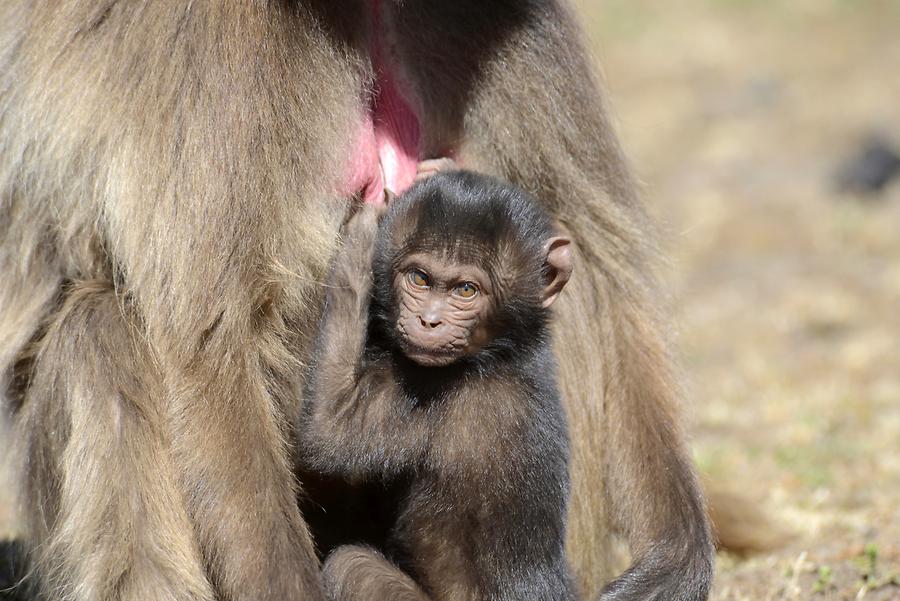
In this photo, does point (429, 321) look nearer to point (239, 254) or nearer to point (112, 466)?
point (239, 254)

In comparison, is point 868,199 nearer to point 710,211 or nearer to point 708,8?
point 710,211

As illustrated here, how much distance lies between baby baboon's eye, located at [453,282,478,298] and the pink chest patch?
498mm

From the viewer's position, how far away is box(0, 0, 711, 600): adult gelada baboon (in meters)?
3.26

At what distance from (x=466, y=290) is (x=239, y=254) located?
1.87ft

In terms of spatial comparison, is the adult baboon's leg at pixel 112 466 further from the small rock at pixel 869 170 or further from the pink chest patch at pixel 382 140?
the small rock at pixel 869 170

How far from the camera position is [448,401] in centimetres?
340

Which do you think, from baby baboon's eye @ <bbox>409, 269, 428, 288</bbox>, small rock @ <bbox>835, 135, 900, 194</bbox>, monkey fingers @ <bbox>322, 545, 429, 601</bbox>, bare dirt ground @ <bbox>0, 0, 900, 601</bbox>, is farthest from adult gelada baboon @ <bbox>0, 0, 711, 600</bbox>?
small rock @ <bbox>835, 135, 900, 194</bbox>

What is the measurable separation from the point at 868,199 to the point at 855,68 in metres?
4.17

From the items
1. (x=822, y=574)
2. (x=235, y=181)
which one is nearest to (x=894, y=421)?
(x=822, y=574)

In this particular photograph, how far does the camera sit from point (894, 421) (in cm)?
668

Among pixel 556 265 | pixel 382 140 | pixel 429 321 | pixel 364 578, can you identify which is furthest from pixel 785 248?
pixel 364 578

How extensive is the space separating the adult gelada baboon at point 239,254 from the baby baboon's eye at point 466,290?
1.35 ft

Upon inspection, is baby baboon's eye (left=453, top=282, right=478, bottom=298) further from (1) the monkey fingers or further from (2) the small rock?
(2) the small rock

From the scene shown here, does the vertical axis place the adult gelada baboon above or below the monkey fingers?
above
